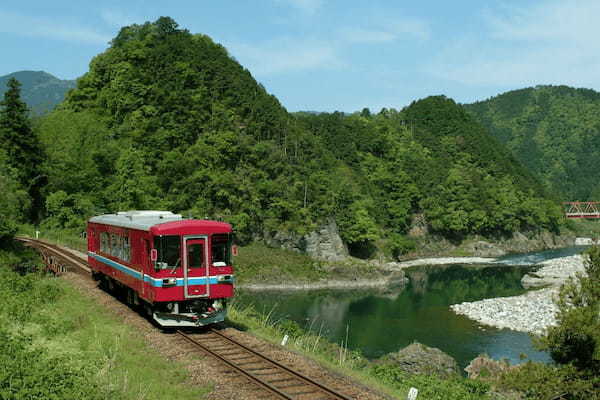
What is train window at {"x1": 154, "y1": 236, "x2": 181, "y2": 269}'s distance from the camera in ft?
59.1

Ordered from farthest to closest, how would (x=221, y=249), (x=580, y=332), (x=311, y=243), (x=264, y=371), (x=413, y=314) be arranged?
(x=311, y=243)
(x=413, y=314)
(x=221, y=249)
(x=580, y=332)
(x=264, y=371)

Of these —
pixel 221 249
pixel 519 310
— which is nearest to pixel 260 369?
pixel 221 249

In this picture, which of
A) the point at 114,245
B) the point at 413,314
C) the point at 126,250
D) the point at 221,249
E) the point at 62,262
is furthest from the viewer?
the point at 413,314

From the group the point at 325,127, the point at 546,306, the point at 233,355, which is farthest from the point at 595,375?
the point at 325,127

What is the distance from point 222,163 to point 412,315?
139 feet

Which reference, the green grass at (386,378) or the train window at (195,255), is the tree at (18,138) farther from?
the train window at (195,255)

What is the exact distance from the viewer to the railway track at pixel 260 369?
12617 millimetres

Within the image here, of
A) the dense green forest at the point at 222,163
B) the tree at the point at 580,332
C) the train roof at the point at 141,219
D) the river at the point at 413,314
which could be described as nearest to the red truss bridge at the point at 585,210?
the dense green forest at the point at 222,163

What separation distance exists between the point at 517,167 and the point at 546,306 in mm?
111138

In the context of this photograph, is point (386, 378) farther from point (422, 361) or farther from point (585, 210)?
point (585, 210)

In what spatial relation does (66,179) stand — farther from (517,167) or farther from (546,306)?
(517,167)

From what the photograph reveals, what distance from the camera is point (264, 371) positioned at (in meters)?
14.4

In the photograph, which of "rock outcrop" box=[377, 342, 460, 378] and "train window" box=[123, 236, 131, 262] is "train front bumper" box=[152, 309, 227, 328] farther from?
"rock outcrop" box=[377, 342, 460, 378]

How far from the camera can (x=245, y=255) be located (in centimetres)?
7144
